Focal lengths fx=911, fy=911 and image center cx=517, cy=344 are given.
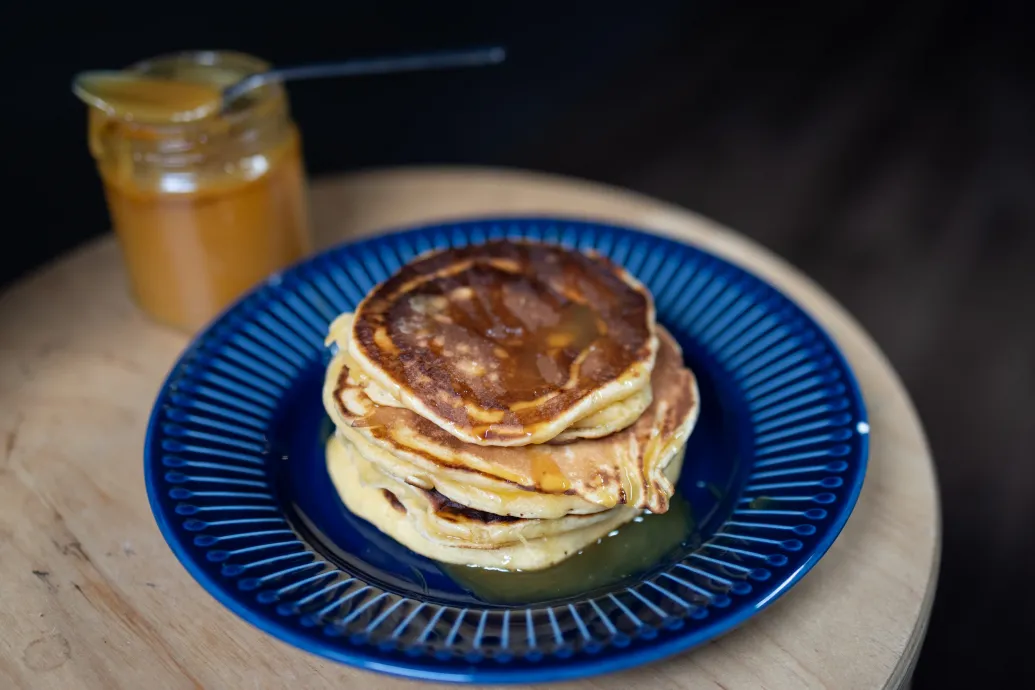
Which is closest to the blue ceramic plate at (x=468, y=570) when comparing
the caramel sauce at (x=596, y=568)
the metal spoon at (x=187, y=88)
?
the caramel sauce at (x=596, y=568)

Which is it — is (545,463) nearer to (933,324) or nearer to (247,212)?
(247,212)

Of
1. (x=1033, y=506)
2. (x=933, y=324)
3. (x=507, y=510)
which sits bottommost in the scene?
(x=1033, y=506)

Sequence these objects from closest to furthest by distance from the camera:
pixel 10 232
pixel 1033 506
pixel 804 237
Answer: pixel 1033 506, pixel 10 232, pixel 804 237

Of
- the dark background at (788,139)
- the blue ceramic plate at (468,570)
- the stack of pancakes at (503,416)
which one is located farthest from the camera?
the dark background at (788,139)

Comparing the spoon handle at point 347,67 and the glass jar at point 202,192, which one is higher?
the spoon handle at point 347,67

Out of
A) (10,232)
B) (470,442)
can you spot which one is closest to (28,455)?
(470,442)

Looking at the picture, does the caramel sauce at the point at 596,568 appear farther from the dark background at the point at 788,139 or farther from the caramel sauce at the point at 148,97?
the dark background at the point at 788,139

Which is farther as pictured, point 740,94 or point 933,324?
point 740,94
